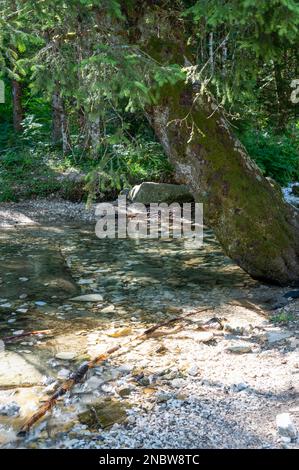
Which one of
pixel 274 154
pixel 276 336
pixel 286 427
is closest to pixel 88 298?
pixel 276 336

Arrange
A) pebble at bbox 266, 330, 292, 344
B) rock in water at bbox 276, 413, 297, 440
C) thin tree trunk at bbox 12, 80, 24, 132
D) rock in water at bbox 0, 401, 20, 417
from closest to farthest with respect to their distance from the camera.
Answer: rock in water at bbox 276, 413, 297, 440
rock in water at bbox 0, 401, 20, 417
pebble at bbox 266, 330, 292, 344
thin tree trunk at bbox 12, 80, 24, 132

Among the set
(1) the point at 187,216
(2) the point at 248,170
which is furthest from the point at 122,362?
(1) the point at 187,216

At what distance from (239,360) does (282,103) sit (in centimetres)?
1431

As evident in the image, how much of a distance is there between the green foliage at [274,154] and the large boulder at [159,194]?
2.73m

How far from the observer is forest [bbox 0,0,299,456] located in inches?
159

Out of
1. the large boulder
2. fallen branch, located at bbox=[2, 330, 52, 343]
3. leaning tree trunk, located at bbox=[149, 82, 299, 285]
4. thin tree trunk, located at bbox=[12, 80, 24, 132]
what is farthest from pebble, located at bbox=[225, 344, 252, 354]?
thin tree trunk, located at bbox=[12, 80, 24, 132]

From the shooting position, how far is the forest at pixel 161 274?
13.2ft

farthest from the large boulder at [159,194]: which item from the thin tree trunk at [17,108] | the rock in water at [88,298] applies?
the thin tree trunk at [17,108]

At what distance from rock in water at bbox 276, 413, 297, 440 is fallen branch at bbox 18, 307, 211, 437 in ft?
5.94

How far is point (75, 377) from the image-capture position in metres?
4.67

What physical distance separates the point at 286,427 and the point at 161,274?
4.95 metres

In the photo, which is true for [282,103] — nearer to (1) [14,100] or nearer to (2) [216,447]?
(1) [14,100]

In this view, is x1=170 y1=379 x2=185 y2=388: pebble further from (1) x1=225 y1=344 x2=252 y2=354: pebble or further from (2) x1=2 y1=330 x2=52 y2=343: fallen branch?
(2) x1=2 y1=330 x2=52 y2=343: fallen branch

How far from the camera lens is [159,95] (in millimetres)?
6766
